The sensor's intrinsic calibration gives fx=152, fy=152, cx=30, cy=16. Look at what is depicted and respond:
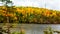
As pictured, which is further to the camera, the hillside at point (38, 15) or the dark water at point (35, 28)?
the dark water at point (35, 28)

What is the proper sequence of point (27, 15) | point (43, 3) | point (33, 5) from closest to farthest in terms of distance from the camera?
point (27, 15) → point (33, 5) → point (43, 3)

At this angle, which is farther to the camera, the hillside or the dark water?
the dark water

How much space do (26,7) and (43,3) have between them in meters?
0.57

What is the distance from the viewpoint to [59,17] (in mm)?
3889

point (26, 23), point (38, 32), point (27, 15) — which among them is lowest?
point (38, 32)

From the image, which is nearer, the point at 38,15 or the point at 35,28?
the point at 38,15

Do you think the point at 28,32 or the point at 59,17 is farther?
the point at 59,17

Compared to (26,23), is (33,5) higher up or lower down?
higher up

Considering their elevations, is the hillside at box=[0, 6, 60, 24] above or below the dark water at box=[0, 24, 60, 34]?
A: above

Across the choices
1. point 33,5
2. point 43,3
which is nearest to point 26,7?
point 33,5

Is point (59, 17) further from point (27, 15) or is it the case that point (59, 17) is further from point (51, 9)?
point (27, 15)

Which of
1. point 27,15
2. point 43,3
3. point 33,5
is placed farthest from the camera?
point 43,3

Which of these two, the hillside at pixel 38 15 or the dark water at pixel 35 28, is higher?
the hillside at pixel 38 15

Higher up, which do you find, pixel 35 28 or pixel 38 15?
pixel 38 15
